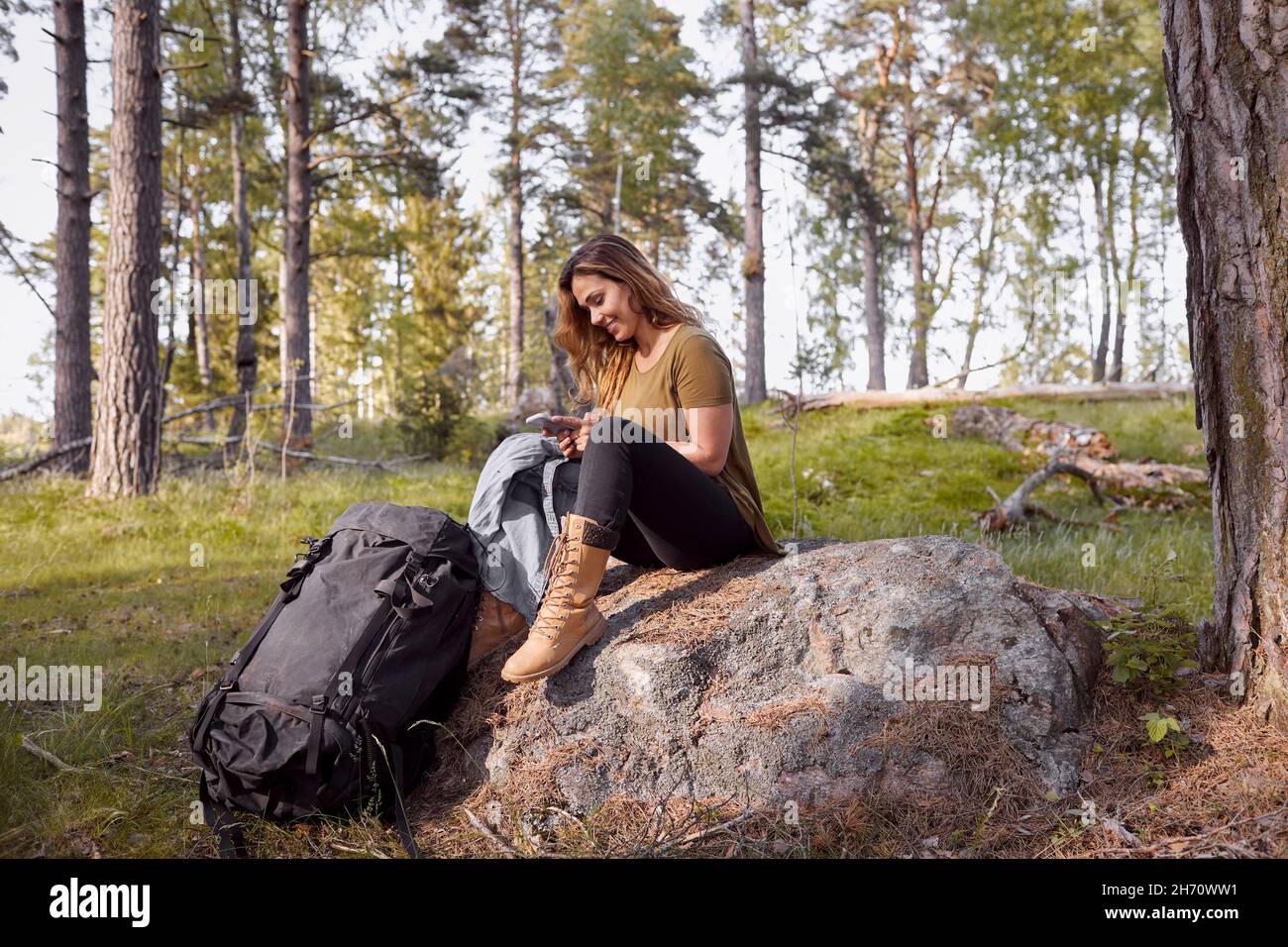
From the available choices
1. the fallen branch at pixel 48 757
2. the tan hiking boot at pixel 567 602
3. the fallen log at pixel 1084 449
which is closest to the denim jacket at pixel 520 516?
the tan hiking boot at pixel 567 602

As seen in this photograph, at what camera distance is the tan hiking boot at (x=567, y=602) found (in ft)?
9.36

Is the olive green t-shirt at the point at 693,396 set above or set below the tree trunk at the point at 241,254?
→ below

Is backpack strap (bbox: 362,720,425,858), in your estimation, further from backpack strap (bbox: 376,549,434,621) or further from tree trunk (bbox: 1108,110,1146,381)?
tree trunk (bbox: 1108,110,1146,381)

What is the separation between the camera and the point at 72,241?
10.0 m

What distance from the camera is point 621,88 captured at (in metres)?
17.3

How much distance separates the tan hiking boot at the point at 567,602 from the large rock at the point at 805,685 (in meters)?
0.16

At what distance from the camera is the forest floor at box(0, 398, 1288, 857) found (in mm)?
2500

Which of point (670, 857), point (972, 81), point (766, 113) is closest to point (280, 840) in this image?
point (670, 857)

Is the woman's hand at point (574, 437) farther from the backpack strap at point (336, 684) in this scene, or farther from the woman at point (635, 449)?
the backpack strap at point (336, 684)

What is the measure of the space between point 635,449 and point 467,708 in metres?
1.17

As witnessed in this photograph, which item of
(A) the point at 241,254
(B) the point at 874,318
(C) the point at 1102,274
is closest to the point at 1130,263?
(C) the point at 1102,274

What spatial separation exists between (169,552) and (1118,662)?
240 inches

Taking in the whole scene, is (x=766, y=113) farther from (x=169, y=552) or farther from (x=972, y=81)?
(x=169, y=552)

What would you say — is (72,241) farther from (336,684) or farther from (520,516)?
(336,684)
